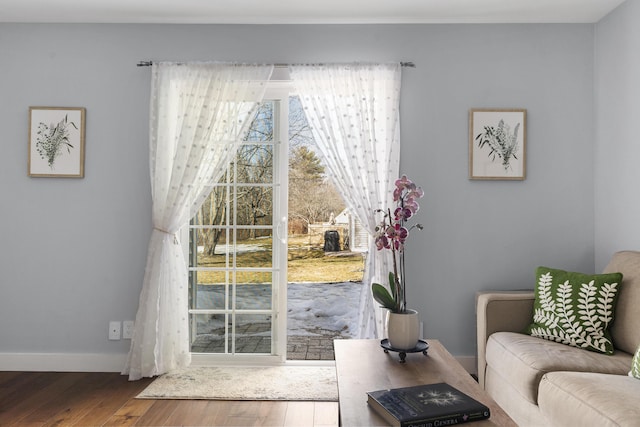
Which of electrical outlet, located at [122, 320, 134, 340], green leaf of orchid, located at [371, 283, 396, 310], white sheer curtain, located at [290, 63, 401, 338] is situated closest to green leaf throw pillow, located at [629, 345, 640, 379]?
green leaf of orchid, located at [371, 283, 396, 310]

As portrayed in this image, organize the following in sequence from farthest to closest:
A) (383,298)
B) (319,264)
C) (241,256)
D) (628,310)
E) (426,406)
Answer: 1. (319,264)
2. (241,256)
3. (628,310)
4. (383,298)
5. (426,406)

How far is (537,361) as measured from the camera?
2.28 meters

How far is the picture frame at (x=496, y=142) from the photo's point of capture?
11.2 ft

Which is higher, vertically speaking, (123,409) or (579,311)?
(579,311)

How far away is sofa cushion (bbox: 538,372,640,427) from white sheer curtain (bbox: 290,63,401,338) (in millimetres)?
1462

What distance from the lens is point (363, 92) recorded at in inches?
134

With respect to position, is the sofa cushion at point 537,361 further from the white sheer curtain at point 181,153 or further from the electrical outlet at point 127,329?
the electrical outlet at point 127,329

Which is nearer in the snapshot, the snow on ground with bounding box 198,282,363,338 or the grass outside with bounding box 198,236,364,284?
the snow on ground with bounding box 198,282,363,338

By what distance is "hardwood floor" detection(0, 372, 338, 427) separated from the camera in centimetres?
260

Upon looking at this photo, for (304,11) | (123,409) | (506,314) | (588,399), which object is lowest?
(123,409)

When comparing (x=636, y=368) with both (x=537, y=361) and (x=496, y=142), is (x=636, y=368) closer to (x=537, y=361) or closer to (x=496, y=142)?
(x=537, y=361)

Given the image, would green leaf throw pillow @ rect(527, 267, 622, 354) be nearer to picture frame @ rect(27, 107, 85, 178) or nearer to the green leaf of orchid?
the green leaf of orchid

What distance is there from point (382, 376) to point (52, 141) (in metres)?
2.99

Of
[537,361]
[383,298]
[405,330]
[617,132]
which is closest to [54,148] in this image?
[383,298]
